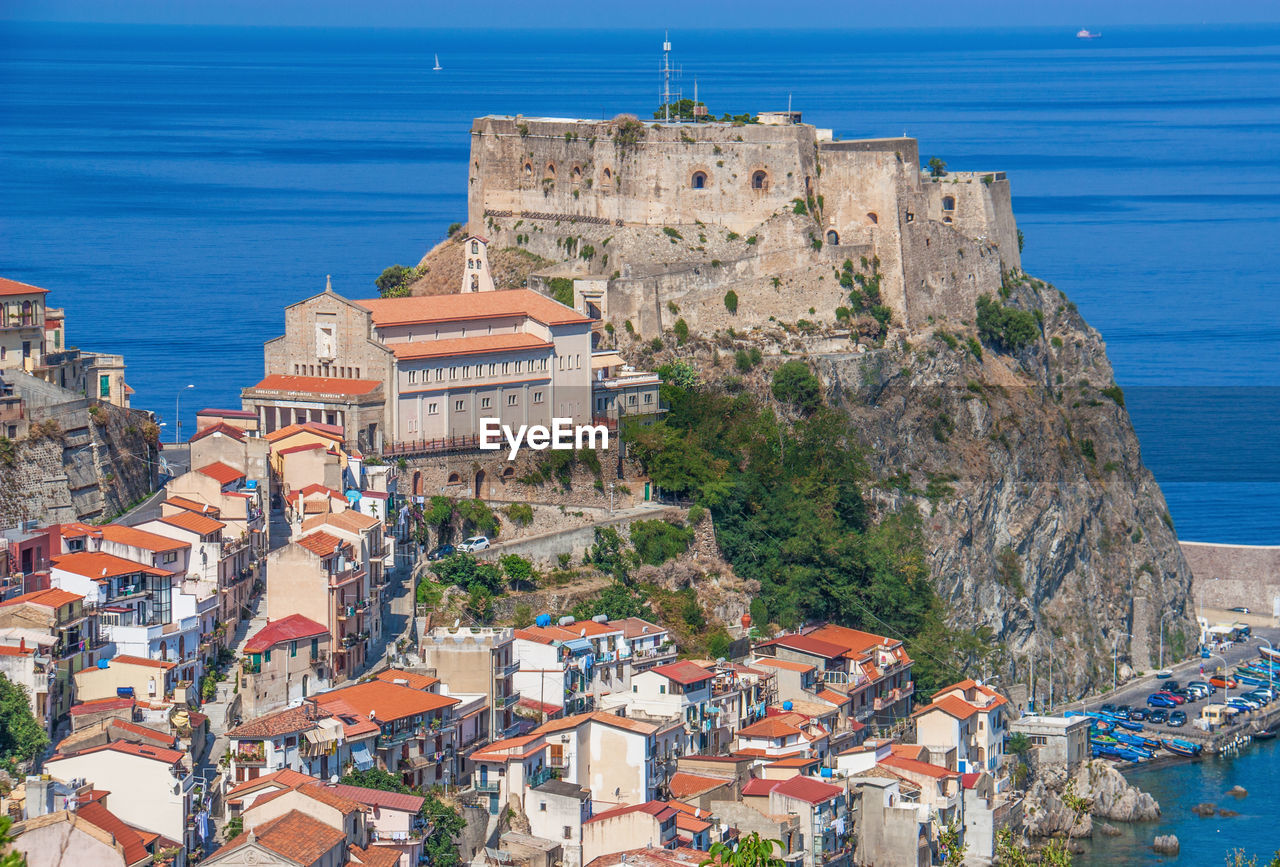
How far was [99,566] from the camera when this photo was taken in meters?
52.6

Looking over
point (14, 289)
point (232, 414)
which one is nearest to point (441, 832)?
point (14, 289)

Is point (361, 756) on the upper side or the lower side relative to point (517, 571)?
lower

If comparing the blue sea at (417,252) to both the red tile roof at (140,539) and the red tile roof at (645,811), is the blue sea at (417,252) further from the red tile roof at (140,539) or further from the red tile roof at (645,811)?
the red tile roof at (645,811)

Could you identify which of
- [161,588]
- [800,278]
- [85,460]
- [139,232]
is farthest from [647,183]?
[139,232]

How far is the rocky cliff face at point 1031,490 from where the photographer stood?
Result: 3019 inches

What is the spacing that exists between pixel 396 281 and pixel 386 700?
32077 millimetres

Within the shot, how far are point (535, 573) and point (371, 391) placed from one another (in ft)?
20.9

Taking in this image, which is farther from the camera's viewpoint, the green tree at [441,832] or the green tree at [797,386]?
the green tree at [797,386]

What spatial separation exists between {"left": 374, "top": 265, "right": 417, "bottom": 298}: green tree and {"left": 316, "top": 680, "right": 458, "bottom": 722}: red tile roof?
2929 centimetres

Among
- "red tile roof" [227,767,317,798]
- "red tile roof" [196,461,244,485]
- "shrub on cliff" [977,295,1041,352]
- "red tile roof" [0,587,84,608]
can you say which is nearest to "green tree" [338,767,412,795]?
"red tile roof" [227,767,317,798]

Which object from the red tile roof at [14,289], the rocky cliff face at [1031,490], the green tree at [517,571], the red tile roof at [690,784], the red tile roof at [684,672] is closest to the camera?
the red tile roof at [690,784]

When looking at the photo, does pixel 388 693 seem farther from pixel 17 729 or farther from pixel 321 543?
pixel 17 729

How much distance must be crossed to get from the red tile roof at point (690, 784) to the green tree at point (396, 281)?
28.5 m

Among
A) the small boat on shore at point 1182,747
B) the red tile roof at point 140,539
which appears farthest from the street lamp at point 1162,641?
the red tile roof at point 140,539
